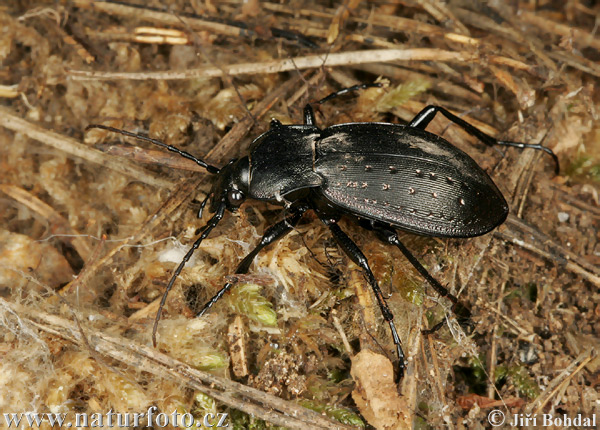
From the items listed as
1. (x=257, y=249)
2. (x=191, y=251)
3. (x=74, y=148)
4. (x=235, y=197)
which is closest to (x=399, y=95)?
(x=235, y=197)

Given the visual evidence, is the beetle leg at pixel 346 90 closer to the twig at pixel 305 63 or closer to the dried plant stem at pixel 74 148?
the twig at pixel 305 63

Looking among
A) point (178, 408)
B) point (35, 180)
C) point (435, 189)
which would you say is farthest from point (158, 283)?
point (435, 189)

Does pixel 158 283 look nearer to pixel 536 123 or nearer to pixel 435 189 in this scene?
pixel 435 189

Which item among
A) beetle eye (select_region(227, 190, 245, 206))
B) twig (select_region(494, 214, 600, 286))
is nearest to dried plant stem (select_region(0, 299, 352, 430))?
→ beetle eye (select_region(227, 190, 245, 206))

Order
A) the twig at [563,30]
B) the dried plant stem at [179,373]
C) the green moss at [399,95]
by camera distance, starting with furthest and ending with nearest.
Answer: the twig at [563,30], the green moss at [399,95], the dried plant stem at [179,373]

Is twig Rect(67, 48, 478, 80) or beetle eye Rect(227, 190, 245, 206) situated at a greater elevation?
twig Rect(67, 48, 478, 80)

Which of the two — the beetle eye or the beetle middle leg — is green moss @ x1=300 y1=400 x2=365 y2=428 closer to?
the beetle eye

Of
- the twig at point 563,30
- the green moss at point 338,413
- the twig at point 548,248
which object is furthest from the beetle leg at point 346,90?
the green moss at point 338,413
